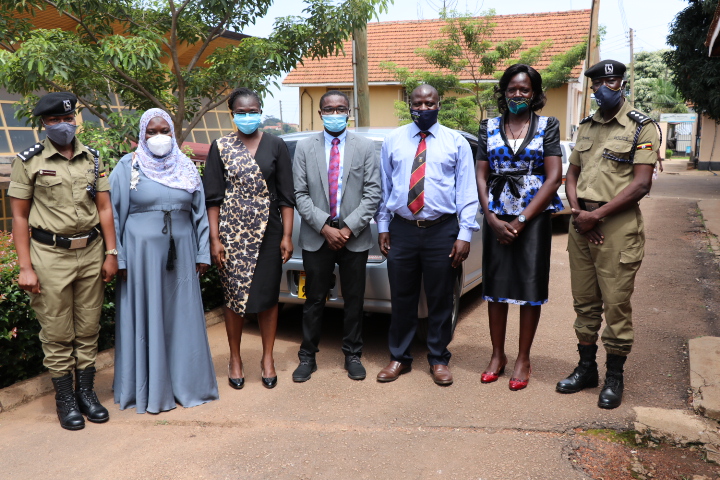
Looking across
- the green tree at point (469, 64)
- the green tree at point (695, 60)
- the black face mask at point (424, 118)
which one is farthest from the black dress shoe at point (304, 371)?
the green tree at point (695, 60)

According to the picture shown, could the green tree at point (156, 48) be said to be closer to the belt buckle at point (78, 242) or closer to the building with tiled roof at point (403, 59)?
the belt buckle at point (78, 242)

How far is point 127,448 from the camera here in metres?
3.68

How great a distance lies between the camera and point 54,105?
3771mm

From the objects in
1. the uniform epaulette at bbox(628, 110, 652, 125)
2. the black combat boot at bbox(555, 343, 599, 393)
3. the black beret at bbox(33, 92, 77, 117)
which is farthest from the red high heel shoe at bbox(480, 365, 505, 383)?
the black beret at bbox(33, 92, 77, 117)

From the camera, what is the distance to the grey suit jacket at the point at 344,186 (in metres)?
4.59

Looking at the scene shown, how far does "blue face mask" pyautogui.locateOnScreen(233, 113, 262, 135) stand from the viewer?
14.4 ft

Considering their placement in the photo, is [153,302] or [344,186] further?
[344,186]

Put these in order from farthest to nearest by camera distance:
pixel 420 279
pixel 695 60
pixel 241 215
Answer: pixel 695 60, pixel 420 279, pixel 241 215

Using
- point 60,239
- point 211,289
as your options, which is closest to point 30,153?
point 60,239

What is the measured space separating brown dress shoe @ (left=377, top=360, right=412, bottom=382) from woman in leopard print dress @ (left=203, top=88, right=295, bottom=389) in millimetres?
957

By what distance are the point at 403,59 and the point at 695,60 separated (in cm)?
947

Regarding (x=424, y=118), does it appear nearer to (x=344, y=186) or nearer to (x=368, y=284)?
(x=344, y=186)

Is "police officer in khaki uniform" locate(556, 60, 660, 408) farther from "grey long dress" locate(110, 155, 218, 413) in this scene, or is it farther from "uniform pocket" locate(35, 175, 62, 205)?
"uniform pocket" locate(35, 175, 62, 205)

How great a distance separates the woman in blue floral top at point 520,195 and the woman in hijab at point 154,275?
2.02 metres
